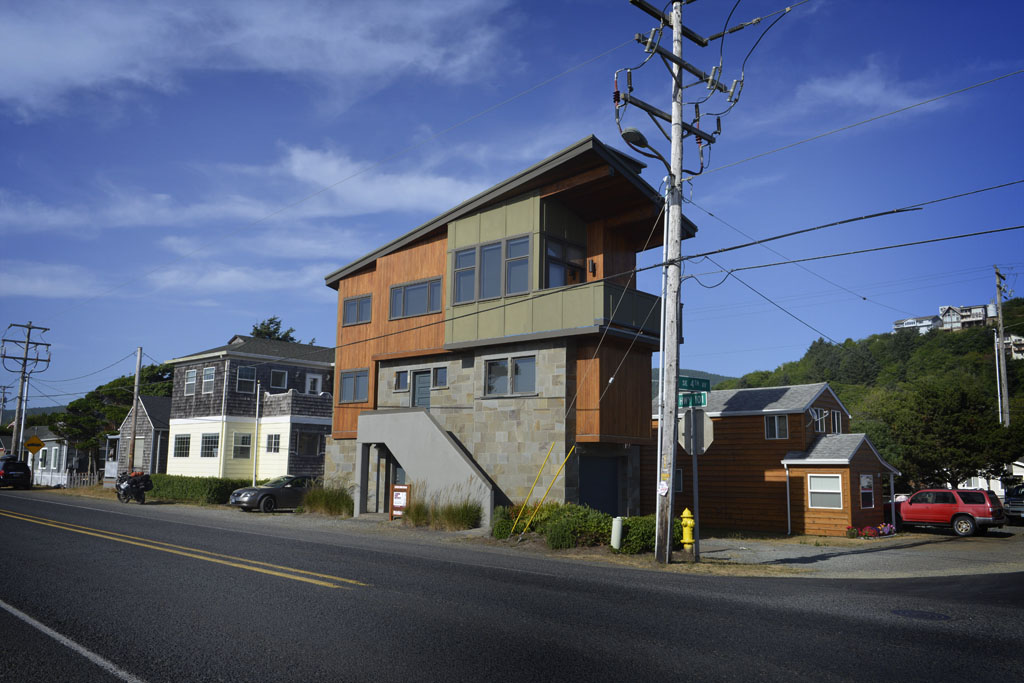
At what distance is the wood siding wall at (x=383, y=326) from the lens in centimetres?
2638

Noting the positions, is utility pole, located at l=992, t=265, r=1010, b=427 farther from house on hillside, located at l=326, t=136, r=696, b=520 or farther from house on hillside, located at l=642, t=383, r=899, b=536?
house on hillside, located at l=326, t=136, r=696, b=520

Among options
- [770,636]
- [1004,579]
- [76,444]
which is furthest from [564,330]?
[76,444]

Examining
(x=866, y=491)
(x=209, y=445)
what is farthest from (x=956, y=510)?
(x=209, y=445)

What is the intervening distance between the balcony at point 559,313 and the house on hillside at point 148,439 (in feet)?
101

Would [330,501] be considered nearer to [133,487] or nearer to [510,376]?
[510,376]

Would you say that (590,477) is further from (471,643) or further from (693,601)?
(471,643)

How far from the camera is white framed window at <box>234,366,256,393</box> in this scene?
1646 inches

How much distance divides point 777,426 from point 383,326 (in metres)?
15.7

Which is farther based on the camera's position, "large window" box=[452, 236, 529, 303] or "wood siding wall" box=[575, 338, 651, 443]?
"large window" box=[452, 236, 529, 303]

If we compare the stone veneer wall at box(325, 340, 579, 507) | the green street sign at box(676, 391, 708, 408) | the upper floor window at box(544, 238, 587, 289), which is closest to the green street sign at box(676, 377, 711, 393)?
the green street sign at box(676, 391, 708, 408)

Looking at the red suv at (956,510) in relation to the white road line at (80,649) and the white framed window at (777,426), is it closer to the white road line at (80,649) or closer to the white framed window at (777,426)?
the white framed window at (777,426)

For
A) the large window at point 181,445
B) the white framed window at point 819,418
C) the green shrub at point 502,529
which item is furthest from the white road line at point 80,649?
the large window at point 181,445

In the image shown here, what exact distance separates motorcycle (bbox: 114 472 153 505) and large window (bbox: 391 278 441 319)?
1633 cm

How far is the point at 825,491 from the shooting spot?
26203 mm
